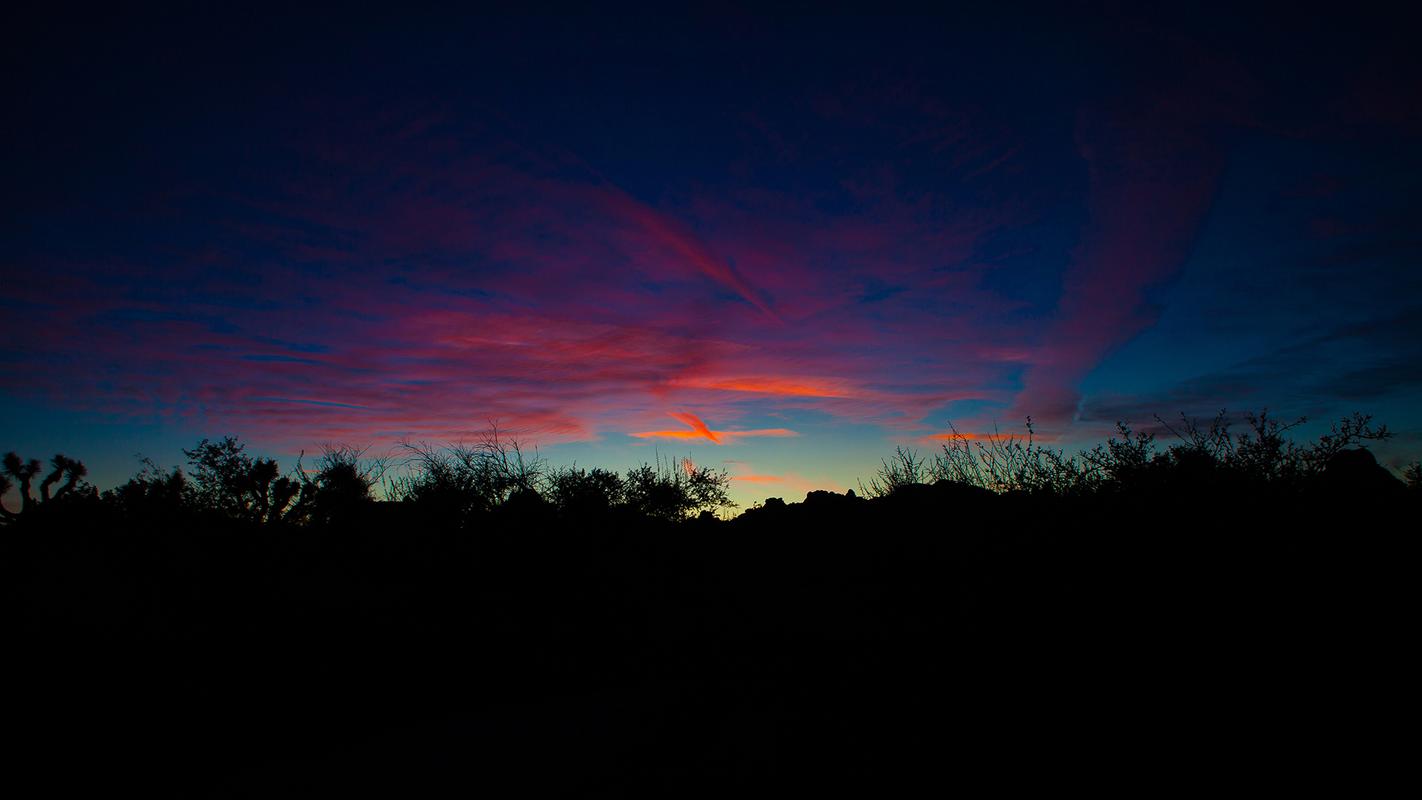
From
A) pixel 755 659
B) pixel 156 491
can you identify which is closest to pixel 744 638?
pixel 755 659

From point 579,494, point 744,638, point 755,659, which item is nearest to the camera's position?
point 755,659

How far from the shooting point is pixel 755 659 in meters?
6.66

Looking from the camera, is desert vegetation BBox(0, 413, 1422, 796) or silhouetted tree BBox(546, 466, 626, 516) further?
silhouetted tree BBox(546, 466, 626, 516)

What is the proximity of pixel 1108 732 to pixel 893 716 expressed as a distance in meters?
1.42

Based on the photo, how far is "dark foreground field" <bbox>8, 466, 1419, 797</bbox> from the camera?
3.43 m

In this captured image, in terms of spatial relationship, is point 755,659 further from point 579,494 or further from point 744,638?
point 579,494

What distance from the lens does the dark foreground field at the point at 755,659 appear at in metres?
3.43

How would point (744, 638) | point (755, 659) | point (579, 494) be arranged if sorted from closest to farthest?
point (755, 659) < point (744, 638) < point (579, 494)

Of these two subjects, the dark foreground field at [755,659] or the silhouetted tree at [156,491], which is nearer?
the dark foreground field at [755,659]

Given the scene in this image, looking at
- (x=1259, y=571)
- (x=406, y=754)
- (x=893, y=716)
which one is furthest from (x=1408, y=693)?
(x=406, y=754)

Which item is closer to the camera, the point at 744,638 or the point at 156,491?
the point at 744,638

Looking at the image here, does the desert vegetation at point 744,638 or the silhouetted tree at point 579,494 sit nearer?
the desert vegetation at point 744,638

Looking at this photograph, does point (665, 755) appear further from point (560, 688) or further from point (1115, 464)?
point (1115, 464)

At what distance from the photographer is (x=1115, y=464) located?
30.2ft
